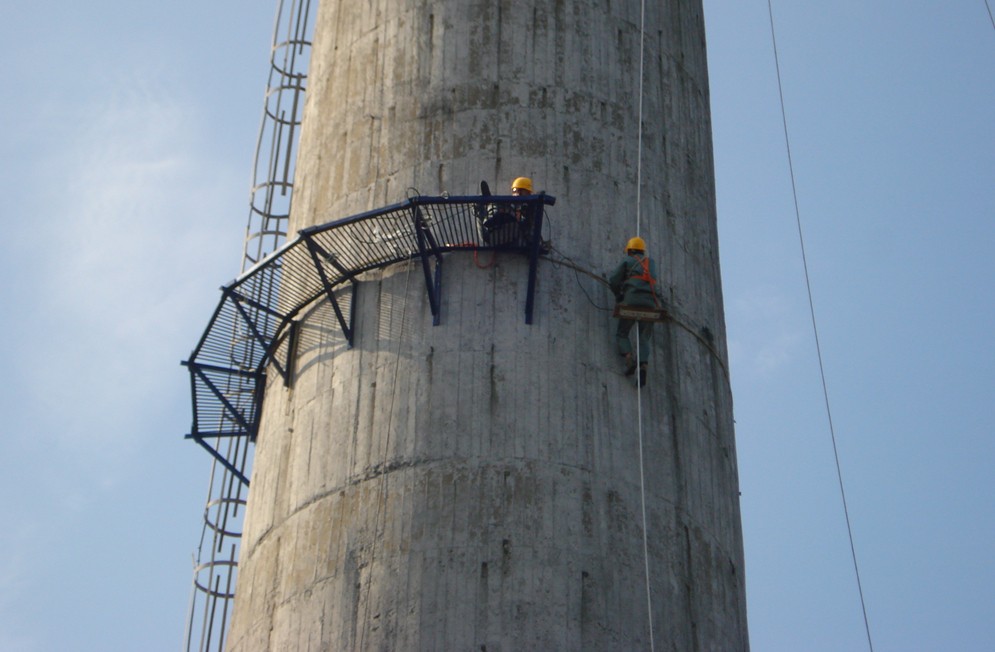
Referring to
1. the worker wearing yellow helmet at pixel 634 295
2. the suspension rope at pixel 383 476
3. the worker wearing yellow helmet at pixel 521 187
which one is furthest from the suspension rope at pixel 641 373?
the suspension rope at pixel 383 476

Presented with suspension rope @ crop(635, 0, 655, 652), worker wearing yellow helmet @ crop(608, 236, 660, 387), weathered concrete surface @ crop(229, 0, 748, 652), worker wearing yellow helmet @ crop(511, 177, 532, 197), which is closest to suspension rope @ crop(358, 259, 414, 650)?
weathered concrete surface @ crop(229, 0, 748, 652)

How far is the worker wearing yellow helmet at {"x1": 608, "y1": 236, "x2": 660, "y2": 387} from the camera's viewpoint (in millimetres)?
31906

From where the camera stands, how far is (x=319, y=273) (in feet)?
108

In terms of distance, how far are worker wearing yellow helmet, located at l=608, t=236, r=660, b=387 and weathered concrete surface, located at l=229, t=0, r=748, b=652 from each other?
31 centimetres

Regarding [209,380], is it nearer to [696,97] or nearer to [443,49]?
[443,49]

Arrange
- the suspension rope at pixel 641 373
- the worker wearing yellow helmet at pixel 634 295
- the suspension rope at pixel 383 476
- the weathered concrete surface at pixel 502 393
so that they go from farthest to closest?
the worker wearing yellow helmet at pixel 634 295 → the suspension rope at pixel 641 373 → the weathered concrete surface at pixel 502 393 → the suspension rope at pixel 383 476

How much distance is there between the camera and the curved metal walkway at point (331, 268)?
3206 cm

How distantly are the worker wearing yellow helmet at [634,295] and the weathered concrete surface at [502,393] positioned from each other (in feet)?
1.01

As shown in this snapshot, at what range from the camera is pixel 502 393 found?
30.9m

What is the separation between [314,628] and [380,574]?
1.39 meters

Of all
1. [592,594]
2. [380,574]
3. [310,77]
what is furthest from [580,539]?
[310,77]

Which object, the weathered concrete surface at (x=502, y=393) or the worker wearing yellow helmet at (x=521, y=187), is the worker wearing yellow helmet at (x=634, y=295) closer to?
the weathered concrete surface at (x=502, y=393)

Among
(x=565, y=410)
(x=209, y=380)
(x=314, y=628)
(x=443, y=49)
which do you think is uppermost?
(x=443, y=49)

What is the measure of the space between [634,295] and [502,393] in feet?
10.1
